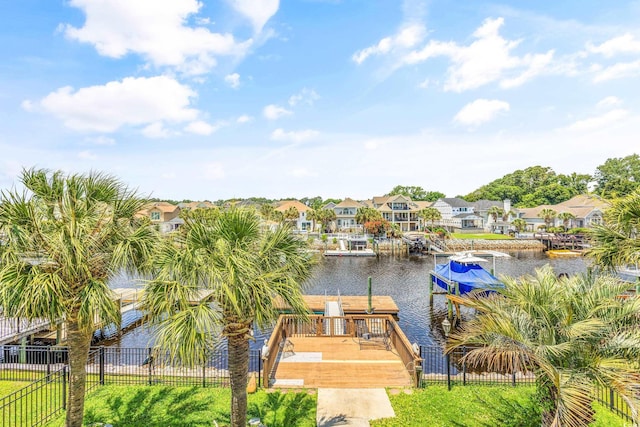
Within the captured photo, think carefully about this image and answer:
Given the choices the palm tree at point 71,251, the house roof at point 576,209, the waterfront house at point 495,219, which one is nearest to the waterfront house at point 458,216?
the waterfront house at point 495,219

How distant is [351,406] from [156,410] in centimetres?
475

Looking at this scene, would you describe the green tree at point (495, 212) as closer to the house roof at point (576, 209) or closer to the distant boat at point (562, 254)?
the house roof at point (576, 209)

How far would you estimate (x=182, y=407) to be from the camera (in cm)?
810

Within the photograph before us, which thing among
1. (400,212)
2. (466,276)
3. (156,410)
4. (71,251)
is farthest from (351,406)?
(400,212)

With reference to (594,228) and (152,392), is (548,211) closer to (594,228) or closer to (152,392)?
(594,228)

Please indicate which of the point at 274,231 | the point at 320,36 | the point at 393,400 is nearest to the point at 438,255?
the point at 320,36

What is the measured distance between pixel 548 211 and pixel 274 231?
7311cm

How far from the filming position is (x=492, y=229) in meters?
74.6

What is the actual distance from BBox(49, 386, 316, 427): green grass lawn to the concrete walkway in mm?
283

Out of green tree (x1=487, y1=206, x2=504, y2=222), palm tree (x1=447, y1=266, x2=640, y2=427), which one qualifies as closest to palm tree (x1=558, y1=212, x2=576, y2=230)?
green tree (x1=487, y1=206, x2=504, y2=222)

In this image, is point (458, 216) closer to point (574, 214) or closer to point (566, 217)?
point (566, 217)

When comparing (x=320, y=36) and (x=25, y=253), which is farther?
(x=320, y=36)

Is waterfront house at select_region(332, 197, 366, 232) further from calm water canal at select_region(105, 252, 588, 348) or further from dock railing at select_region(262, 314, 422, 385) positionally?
dock railing at select_region(262, 314, 422, 385)

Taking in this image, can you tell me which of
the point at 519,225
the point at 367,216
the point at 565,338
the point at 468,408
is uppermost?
the point at 367,216
